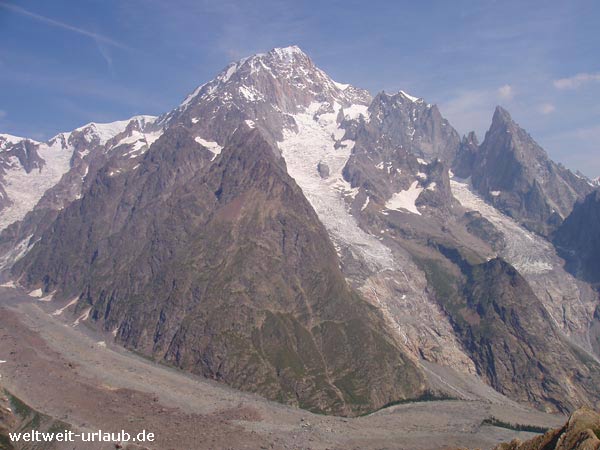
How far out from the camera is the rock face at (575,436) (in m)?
74.7

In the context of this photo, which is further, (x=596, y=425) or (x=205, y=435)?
(x=205, y=435)

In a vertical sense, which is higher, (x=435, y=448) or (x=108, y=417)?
(x=435, y=448)

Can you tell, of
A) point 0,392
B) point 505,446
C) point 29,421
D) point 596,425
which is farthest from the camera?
point 0,392

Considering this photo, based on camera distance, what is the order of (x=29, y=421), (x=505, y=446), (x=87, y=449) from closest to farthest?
(x=505, y=446)
(x=87, y=449)
(x=29, y=421)

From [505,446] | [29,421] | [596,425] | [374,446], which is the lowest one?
[29,421]

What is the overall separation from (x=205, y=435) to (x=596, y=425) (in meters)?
124

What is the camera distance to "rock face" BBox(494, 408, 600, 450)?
74.7 meters

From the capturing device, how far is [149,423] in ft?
605

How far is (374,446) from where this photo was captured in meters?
195

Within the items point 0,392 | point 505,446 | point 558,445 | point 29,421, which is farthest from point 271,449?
point 558,445

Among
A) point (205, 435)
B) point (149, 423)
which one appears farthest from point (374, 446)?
point (149, 423)

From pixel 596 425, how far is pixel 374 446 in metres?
125

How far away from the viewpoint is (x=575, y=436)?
3078 inches

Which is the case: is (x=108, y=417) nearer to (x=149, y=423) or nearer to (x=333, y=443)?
(x=149, y=423)
